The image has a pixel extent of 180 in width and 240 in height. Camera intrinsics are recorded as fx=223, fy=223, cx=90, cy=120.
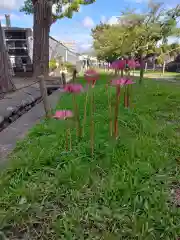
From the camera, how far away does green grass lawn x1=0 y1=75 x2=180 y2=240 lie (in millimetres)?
1019

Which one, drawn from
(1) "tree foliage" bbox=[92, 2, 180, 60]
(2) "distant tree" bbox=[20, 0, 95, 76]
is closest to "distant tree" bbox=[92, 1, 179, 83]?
(1) "tree foliage" bbox=[92, 2, 180, 60]

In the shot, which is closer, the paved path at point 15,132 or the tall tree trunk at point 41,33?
the paved path at point 15,132

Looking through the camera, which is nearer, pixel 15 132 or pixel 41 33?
pixel 15 132

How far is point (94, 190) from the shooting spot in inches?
50.1

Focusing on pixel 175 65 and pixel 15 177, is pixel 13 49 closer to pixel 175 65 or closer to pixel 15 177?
pixel 15 177

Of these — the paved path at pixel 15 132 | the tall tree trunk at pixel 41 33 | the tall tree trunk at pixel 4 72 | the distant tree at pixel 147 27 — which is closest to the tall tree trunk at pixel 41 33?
the tall tree trunk at pixel 41 33

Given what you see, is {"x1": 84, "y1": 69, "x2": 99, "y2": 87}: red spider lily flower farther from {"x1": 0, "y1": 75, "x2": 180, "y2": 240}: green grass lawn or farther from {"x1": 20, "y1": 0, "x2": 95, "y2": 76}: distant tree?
{"x1": 20, "y1": 0, "x2": 95, "y2": 76}: distant tree

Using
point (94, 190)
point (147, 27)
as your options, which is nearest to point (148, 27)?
point (147, 27)

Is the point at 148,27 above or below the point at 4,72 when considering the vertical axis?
above

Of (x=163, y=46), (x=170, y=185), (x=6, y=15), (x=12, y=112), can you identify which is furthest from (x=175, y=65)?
(x=170, y=185)

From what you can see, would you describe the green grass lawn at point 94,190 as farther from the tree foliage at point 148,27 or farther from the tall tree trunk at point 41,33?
→ the tree foliage at point 148,27

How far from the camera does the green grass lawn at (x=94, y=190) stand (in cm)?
102

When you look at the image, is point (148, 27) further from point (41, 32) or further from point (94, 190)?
point (94, 190)

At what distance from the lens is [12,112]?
379cm
